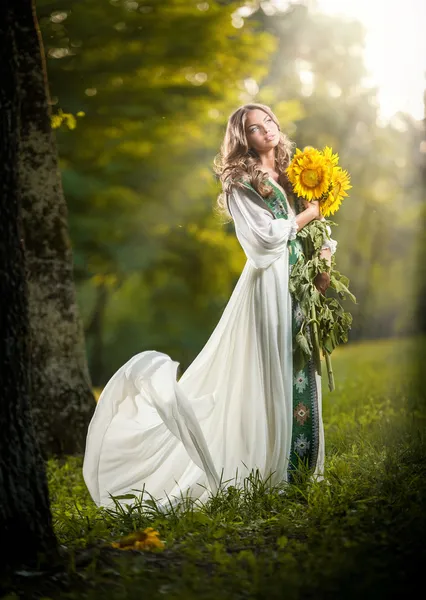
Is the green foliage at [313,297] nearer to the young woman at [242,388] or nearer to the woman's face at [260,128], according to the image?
the young woman at [242,388]

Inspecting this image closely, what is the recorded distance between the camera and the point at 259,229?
448cm

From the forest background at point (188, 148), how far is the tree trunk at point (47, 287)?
Result: 5.22ft

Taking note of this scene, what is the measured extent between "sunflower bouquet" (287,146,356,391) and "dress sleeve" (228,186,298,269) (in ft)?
0.48

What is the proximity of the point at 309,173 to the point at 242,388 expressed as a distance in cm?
121

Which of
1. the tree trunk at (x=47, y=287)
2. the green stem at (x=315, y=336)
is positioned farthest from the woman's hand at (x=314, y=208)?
the tree trunk at (x=47, y=287)

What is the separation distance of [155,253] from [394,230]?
14.0ft

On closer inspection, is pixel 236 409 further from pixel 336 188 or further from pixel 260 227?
pixel 336 188

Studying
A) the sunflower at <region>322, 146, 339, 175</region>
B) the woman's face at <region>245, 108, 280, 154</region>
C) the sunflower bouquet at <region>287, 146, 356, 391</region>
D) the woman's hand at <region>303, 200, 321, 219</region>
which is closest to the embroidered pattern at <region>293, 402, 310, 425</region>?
the sunflower bouquet at <region>287, 146, 356, 391</region>

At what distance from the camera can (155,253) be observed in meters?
11.4

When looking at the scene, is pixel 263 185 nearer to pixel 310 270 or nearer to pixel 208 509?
pixel 310 270

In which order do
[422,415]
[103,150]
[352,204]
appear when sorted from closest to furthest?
[422,415]
[103,150]
[352,204]

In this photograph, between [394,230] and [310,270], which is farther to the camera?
[394,230]

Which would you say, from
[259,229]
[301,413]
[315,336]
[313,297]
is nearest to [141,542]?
[301,413]

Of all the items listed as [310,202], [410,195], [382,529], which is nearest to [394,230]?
[410,195]
